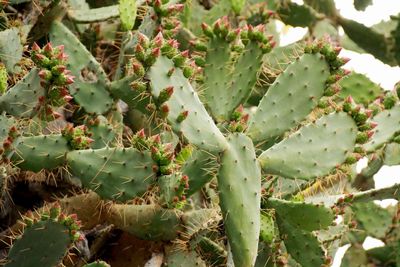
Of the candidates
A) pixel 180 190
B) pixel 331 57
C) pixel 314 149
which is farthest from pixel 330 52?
pixel 180 190

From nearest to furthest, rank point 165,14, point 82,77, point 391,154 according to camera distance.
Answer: point 165,14 → point 82,77 → point 391,154

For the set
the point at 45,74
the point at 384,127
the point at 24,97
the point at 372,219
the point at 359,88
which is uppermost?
the point at 45,74

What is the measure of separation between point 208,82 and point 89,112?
425 millimetres

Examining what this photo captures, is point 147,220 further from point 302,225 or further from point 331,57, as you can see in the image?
point 331,57

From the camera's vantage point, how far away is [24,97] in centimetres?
249

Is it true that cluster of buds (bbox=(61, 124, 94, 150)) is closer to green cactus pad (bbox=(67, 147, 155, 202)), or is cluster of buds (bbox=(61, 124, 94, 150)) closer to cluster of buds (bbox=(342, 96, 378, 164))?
green cactus pad (bbox=(67, 147, 155, 202))

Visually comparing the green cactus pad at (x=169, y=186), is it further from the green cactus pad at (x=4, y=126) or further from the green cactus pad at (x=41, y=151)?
the green cactus pad at (x=4, y=126)

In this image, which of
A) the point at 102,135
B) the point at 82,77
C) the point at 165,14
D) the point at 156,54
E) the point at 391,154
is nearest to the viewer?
the point at 156,54

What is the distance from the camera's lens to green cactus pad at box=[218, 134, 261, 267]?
7.90ft

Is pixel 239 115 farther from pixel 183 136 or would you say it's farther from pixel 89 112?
pixel 89 112

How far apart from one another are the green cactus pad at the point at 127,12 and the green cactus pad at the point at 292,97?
22.7 inches

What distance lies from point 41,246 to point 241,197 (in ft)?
1.88

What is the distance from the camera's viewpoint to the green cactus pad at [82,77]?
9.77ft

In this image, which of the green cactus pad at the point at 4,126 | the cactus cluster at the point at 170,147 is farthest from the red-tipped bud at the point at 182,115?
the green cactus pad at the point at 4,126
